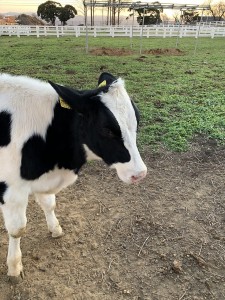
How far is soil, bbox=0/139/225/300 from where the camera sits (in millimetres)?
2926

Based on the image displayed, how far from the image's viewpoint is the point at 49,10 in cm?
5394

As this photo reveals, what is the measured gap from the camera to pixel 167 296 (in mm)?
2854

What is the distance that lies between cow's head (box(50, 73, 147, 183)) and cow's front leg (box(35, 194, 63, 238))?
105 centimetres

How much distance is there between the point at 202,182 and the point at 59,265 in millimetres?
2352

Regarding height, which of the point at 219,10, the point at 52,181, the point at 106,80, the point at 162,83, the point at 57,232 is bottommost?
the point at 57,232

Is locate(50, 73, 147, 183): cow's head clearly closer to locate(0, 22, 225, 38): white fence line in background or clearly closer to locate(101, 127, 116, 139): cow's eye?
locate(101, 127, 116, 139): cow's eye

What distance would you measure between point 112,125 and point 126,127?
113 millimetres

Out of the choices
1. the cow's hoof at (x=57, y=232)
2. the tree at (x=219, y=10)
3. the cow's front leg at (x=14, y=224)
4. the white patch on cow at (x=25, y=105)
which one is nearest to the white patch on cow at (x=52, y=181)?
the cow's front leg at (x=14, y=224)

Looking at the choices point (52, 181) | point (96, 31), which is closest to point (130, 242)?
point (52, 181)

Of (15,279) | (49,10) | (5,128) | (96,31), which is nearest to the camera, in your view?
(5,128)

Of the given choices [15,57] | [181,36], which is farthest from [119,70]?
[181,36]

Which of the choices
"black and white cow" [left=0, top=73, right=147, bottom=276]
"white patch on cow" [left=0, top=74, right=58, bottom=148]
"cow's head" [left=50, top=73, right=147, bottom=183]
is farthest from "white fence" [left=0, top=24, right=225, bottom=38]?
"cow's head" [left=50, top=73, right=147, bottom=183]

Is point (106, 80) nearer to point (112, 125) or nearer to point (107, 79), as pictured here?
point (107, 79)

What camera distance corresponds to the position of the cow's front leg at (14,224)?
2684 millimetres
